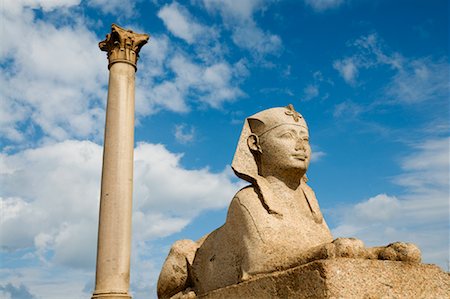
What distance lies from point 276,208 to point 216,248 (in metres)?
0.93

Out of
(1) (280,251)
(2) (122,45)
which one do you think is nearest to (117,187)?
(2) (122,45)

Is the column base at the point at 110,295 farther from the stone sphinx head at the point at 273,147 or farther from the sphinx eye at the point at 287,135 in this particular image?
the sphinx eye at the point at 287,135

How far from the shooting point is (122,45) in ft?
38.0

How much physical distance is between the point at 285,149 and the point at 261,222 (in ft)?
3.28

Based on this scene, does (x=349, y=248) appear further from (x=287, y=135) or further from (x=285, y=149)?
(x=287, y=135)

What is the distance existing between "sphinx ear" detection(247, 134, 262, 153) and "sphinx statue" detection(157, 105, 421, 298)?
0.01m

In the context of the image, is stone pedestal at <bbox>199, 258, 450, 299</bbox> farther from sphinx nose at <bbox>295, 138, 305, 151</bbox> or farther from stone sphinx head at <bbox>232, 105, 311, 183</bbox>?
sphinx nose at <bbox>295, 138, 305, 151</bbox>

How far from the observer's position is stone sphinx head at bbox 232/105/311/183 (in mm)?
5828

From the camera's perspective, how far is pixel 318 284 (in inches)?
160

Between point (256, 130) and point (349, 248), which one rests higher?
point (256, 130)

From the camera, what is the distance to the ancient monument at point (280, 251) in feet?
13.9

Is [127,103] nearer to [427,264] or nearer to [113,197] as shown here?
[113,197]

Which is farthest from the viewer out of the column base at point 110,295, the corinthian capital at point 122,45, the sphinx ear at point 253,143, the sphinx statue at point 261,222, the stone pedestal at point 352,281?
the corinthian capital at point 122,45

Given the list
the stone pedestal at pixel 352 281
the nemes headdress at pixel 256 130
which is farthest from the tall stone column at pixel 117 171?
the stone pedestal at pixel 352 281
